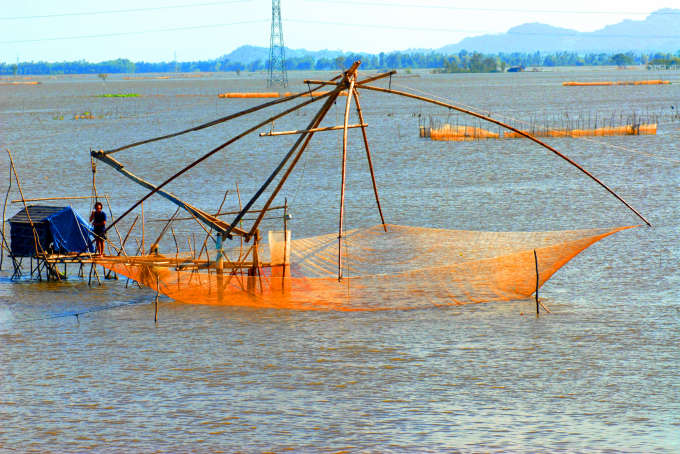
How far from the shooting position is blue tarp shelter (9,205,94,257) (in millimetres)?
17234

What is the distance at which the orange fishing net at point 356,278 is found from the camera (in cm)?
1457

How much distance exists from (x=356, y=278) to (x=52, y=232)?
725 cm

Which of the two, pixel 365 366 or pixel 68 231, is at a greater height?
pixel 68 231

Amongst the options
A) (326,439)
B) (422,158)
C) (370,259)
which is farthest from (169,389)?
(422,158)

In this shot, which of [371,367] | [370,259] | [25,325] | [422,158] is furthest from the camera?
[422,158]

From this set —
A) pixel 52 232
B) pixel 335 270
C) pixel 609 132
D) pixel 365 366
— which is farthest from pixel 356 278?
pixel 609 132

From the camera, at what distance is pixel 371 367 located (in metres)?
12.9

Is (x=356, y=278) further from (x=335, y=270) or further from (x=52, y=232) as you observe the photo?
(x=52, y=232)

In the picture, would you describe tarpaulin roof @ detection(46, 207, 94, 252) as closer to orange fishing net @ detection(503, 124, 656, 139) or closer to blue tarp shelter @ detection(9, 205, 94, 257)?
blue tarp shelter @ detection(9, 205, 94, 257)

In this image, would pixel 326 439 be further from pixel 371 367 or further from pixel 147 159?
pixel 147 159

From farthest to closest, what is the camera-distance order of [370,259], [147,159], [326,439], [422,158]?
1. [147,159]
2. [422,158]
3. [370,259]
4. [326,439]

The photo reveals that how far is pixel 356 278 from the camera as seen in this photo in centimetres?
1461

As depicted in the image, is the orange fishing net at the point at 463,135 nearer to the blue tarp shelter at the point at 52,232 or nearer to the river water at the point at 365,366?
the river water at the point at 365,366

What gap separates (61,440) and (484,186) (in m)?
24.1
